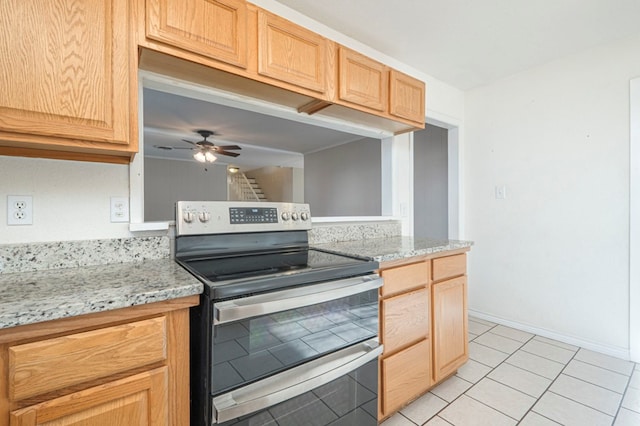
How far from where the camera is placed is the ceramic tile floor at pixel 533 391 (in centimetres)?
160

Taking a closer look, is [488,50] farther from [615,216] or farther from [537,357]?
[537,357]

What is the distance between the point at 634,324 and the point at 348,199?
12.7 ft

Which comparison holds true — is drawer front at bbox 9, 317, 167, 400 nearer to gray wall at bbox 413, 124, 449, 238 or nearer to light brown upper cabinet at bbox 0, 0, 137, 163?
light brown upper cabinet at bbox 0, 0, 137, 163

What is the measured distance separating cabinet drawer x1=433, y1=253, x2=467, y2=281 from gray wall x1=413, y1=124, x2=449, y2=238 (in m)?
1.86

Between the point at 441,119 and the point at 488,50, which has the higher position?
the point at 488,50

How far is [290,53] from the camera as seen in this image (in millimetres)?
1476

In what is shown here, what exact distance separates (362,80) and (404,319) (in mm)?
1367

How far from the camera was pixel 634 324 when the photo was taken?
2168mm

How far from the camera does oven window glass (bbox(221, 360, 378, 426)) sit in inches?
41.7

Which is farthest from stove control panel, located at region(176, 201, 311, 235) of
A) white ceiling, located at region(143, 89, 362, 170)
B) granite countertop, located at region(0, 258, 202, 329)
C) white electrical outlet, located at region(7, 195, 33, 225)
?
white ceiling, located at region(143, 89, 362, 170)

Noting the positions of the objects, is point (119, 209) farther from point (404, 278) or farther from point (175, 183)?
point (175, 183)

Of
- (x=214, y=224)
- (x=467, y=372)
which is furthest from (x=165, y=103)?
(x=467, y=372)

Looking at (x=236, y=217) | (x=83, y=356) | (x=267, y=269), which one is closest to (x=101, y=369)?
(x=83, y=356)

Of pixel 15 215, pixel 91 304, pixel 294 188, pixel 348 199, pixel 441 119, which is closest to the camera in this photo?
pixel 91 304
